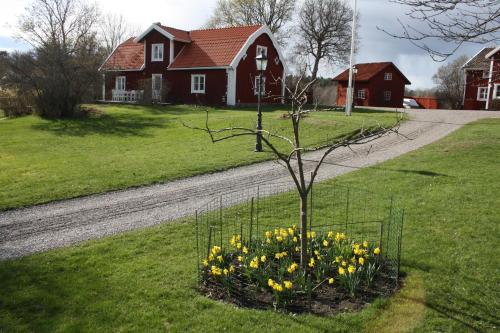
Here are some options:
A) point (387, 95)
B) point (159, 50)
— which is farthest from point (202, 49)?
point (387, 95)

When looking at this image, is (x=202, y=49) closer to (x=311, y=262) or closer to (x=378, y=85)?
(x=378, y=85)

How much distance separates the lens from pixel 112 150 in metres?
17.5

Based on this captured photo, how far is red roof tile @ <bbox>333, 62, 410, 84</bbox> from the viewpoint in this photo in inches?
1738

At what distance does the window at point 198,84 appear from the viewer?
110ft

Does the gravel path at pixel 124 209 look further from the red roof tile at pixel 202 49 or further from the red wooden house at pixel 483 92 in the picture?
the red wooden house at pixel 483 92

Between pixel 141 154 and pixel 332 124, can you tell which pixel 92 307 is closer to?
pixel 141 154

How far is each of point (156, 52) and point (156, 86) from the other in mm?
2947

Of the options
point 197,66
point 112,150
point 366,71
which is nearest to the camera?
point 112,150

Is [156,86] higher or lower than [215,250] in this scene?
higher

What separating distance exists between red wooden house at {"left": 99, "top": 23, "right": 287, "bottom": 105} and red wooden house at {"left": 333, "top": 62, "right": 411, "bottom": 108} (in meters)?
11.7

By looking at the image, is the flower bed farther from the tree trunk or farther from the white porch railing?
the white porch railing

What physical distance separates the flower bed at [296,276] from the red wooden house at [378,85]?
39.6 meters

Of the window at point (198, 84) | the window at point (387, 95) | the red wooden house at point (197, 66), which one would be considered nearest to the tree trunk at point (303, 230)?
the red wooden house at point (197, 66)

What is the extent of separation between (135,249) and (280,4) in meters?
52.2
